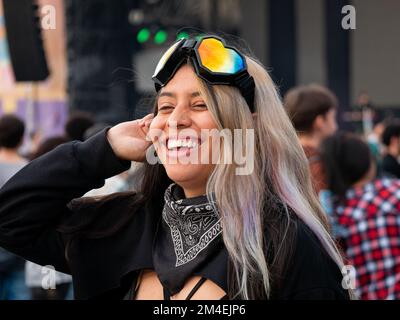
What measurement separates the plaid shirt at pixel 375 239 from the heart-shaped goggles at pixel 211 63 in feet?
6.40

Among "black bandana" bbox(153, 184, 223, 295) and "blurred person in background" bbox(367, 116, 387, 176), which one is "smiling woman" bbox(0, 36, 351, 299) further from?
"blurred person in background" bbox(367, 116, 387, 176)

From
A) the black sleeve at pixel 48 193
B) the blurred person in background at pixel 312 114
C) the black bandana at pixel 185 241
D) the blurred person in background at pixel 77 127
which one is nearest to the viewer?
the black bandana at pixel 185 241

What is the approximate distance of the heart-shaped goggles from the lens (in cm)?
225

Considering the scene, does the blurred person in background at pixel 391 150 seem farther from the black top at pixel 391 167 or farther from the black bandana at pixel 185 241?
the black bandana at pixel 185 241

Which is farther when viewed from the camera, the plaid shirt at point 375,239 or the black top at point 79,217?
the plaid shirt at point 375,239

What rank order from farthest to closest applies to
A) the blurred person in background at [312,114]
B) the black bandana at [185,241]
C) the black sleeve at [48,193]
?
the blurred person in background at [312,114], the black sleeve at [48,193], the black bandana at [185,241]

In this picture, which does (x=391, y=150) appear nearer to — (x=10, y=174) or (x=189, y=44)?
(x=10, y=174)

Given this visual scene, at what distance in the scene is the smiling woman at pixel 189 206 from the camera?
2.14m

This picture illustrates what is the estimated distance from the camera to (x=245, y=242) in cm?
213

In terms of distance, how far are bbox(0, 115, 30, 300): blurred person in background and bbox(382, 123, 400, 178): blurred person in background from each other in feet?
10.6

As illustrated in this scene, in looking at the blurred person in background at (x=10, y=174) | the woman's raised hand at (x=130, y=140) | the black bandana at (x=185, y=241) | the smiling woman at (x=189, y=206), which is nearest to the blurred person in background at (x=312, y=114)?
the blurred person in background at (x=10, y=174)

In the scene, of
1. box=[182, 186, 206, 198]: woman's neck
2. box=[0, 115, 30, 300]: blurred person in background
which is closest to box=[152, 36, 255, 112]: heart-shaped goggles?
box=[182, 186, 206, 198]: woman's neck

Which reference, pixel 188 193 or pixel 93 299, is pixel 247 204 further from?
pixel 93 299

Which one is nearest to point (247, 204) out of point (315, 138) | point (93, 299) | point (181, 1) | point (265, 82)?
point (265, 82)
